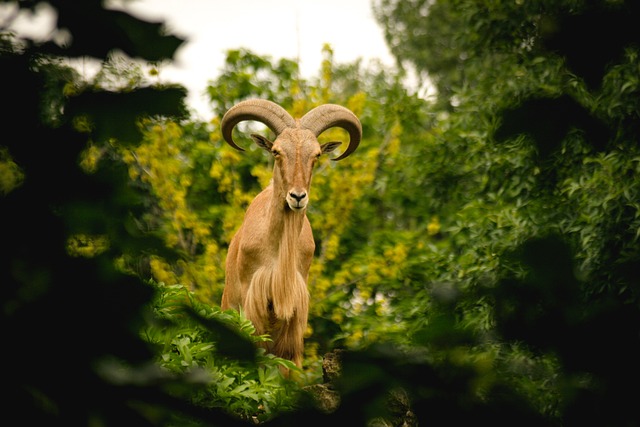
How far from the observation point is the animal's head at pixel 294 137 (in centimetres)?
797

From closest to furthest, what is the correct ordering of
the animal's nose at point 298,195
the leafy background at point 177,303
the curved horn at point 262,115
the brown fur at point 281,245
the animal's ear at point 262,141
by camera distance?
the leafy background at point 177,303 → the animal's nose at point 298,195 → the brown fur at point 281,245 → the curved horn at point 262,115 → the animal's ear at point 262,141

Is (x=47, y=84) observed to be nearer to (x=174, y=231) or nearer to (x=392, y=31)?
(x=174, y=231)

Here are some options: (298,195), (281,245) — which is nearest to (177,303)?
(298,195)

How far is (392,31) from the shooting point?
26.6 meters

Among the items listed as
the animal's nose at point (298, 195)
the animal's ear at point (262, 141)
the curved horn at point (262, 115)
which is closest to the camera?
the animal's nose at point (298, 195)

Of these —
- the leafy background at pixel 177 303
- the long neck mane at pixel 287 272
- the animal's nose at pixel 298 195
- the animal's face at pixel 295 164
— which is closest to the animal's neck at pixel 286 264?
the long neck mane at pixel 287 272

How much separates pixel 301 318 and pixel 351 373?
22.6 feet

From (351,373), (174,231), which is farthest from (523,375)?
(174,231)

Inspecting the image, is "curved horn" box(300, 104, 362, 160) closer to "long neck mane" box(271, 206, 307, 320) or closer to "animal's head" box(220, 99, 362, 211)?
"animal's head" box(220, 99, 362, 211)

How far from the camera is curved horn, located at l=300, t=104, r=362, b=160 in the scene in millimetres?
8688

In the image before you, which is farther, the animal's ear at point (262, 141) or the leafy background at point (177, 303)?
the animal's ear at point (262, 141)

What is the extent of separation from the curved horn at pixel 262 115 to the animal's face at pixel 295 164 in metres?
0.19

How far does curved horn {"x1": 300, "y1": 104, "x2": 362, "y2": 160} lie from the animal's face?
0.66ft

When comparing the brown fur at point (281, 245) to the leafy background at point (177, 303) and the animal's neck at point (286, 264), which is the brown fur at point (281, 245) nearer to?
the animal's neck at point (286, 264)
